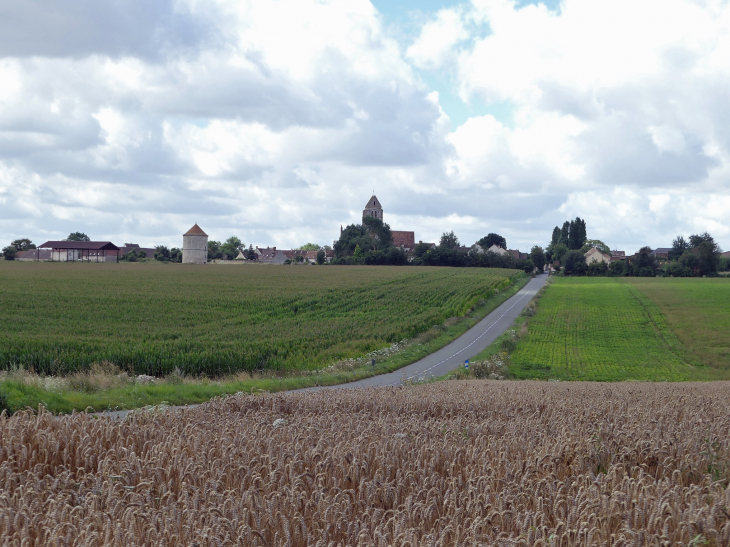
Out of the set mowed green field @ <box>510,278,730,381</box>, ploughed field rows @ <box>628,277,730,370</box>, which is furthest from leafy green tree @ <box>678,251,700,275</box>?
mowed green field @ <box>510,278,730,381</box>

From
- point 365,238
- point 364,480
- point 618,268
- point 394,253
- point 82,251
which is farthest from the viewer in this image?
point 82,251

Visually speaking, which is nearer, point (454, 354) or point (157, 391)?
point (157, 391)

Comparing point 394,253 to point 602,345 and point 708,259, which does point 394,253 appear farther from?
point 602,345

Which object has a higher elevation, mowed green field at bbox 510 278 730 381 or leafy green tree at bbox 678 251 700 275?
leafy green tree at bbox 678 251 700 275

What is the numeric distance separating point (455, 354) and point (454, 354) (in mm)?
81

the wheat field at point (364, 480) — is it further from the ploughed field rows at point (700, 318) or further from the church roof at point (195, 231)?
the church roof at point (195, 231)

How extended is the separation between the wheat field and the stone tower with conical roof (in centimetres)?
19262

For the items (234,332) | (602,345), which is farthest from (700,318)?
(234,332)

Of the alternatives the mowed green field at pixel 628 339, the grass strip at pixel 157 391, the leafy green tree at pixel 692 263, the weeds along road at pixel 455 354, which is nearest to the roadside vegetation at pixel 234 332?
the grass strip at pixel 157 391

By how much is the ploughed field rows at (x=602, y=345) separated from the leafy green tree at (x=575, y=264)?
296 ft

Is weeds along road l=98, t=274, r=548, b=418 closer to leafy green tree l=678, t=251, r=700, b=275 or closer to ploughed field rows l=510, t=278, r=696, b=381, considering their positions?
ploughed field rows l=510, t=278, r=696, b=381

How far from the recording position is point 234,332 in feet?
140

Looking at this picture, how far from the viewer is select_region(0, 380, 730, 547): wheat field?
4.03 metres

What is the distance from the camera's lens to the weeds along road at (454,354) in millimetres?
30400
